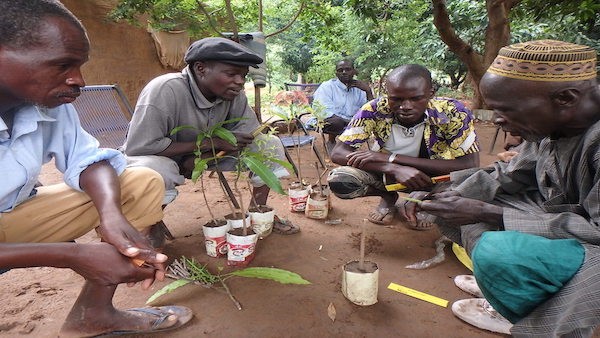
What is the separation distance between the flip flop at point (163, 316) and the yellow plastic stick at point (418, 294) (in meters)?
1.00

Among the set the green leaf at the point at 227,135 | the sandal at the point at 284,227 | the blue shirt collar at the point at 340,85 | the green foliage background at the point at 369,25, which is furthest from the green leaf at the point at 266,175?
the blue shirt collar at the point at 340,85

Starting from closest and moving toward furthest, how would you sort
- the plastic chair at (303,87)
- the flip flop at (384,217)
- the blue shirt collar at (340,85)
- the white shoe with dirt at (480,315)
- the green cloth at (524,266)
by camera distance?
1. the green cloth at (524,266)
2. the white shoe with dirt at (480,315)
3. the flip flop at (384,217)
4. the blue shirt collar at (340,85)
5. the plastic chair at (303,87)

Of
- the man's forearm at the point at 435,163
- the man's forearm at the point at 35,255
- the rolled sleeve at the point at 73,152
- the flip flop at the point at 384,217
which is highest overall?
the rolled sleeve at the point at 73,152

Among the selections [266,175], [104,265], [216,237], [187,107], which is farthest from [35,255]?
[187,107]

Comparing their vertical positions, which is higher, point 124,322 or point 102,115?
point 102,115

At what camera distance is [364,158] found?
2.33m

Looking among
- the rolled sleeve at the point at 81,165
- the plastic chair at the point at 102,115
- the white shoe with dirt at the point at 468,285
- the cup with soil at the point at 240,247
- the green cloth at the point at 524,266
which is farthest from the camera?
the plastic chair at the point at 102,115

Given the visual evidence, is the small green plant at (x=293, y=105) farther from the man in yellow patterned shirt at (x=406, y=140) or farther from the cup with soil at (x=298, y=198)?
the man in yellow patterned shirt at (x=406, y=140)

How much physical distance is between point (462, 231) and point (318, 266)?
822 mm

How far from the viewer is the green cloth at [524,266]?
3.46 ft

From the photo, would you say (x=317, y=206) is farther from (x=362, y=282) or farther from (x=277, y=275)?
(x=277, y=275)

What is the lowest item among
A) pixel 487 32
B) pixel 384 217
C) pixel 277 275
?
pixel 384 217

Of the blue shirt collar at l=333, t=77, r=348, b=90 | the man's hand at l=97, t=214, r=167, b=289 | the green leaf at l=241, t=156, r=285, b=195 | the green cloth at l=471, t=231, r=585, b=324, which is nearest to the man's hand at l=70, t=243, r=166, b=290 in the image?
the man's hand at l=97, t=214, r=167, b=289

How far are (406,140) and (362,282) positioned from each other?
1.17 m
